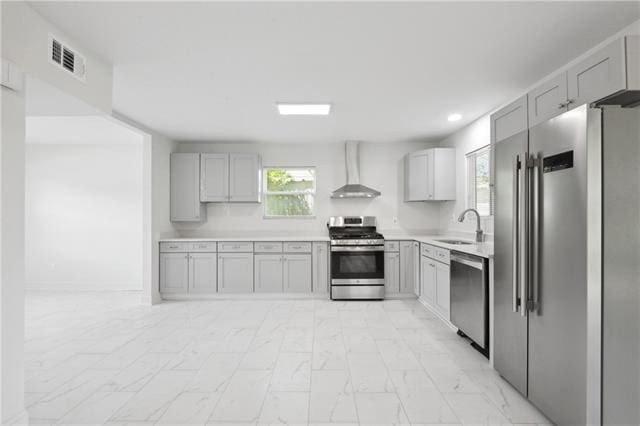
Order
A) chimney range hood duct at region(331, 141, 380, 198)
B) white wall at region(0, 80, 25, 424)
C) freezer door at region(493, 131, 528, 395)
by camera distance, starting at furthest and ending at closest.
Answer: chimney range hood duct at region(331, 141, 380, 198) < freezer door at region(493, 131, 528, 395) < white wall at region(0, 80, 25, 424)

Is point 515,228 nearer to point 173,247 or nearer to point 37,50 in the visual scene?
point 37,50

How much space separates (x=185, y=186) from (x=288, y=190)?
5.46ft

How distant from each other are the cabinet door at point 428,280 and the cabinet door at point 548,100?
2269 mm

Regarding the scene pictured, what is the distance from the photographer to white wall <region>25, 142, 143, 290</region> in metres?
5.79

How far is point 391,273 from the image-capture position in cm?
508

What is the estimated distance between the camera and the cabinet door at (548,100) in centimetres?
211

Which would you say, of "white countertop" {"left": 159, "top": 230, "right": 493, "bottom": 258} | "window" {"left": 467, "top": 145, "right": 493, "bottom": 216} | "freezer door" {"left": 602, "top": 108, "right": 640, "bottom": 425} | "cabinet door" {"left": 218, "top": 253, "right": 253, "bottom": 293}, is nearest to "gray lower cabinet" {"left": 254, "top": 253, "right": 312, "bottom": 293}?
"cabinet door" {"left": 218, "top": 253, "right": 253, "bottom": 293}

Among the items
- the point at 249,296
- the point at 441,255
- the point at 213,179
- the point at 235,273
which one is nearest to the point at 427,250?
the point at 441,255

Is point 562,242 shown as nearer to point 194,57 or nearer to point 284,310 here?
point 194,57

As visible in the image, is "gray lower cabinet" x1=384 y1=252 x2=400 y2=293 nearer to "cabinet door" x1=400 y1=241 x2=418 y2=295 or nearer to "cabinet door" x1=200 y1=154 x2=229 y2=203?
"cabinet door" x1=400 y1=241 x2=418 y2=295

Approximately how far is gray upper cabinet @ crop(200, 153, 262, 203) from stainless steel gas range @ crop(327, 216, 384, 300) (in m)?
1.62

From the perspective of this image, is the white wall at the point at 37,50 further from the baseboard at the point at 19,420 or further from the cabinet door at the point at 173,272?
the cabinet door at the point at 173,272

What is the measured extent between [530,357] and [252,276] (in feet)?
12.4

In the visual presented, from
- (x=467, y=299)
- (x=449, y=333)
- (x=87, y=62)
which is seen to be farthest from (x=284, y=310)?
(x=87, y=62)
